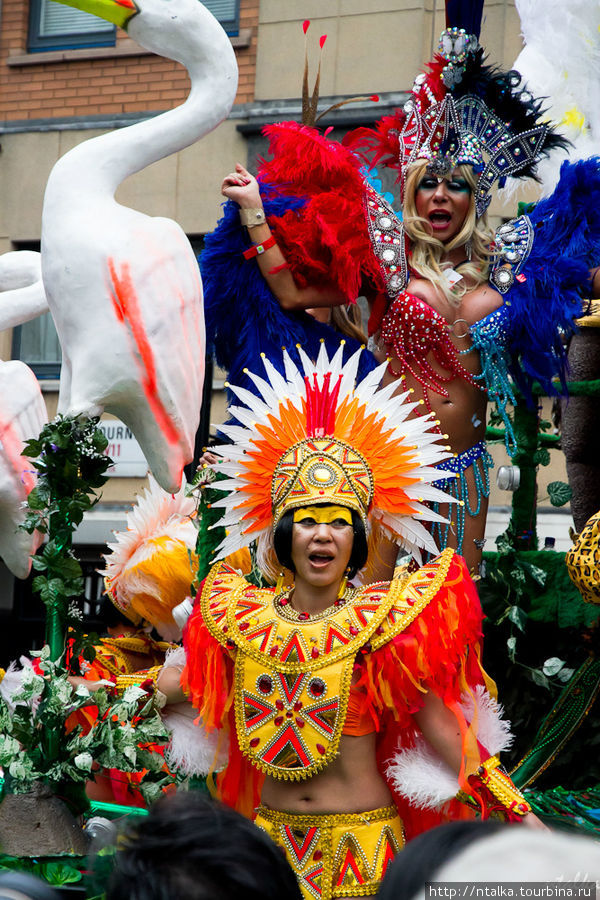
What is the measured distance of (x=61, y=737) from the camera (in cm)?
329

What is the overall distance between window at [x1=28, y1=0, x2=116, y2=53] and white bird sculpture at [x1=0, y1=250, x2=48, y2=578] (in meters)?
6.25

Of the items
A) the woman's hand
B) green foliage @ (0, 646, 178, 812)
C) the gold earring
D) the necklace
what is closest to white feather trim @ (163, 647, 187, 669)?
green foliage @ (0, 646, 178, 812)

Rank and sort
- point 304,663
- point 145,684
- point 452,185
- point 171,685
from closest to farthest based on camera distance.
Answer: point 304,663, point 171,685, point 145,684, point 452,185

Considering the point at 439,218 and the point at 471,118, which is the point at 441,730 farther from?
the point at 471,118

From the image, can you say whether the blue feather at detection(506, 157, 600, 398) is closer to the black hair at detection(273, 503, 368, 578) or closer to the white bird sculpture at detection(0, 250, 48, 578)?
the black hair at detection(273, 503, 368, 578)

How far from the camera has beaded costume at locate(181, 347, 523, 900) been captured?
3092 millimetres

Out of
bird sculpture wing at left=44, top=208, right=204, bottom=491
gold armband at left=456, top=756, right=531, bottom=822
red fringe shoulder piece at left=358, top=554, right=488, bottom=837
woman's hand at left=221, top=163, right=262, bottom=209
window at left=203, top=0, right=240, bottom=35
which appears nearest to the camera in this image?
gold armband at left=456, top=756, right=531, bottom=822

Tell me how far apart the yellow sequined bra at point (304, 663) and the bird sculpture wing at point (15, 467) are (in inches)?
50.8

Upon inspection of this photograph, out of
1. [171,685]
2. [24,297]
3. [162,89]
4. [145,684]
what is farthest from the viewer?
[162,89]

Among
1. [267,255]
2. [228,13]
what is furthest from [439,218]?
[228,13]

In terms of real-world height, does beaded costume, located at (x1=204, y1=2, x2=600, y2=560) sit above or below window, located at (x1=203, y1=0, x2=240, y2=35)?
below

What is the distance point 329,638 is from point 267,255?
1.43 m

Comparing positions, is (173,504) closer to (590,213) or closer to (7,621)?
(590,213)

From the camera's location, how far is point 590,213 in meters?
4.10
